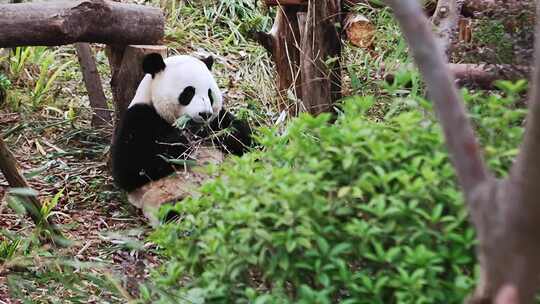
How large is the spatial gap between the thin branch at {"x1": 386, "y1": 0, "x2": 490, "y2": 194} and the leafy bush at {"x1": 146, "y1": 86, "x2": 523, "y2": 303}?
1.42ft

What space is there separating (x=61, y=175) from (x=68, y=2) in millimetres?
1303

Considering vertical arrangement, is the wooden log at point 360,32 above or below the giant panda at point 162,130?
above

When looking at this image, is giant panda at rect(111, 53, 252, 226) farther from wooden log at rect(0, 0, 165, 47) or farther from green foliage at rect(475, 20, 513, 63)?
green foliage at rect(475, 20, 513, 63)

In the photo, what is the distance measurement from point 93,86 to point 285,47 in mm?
1429

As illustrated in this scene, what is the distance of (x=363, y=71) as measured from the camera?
4707 mm

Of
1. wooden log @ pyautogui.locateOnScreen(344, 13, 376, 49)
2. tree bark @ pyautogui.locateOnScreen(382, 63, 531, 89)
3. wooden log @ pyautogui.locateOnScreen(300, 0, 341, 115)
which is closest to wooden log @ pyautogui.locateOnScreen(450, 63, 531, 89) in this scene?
tree bark @ pyautogui.locateOnScreen(382, 63, 531, 89)

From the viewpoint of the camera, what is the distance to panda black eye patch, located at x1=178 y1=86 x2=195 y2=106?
4.45 meters

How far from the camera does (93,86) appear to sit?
17.8ft

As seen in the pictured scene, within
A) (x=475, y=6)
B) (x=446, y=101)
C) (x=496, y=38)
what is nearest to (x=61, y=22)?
(x=475, y=6)

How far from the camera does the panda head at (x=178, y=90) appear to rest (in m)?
4.41

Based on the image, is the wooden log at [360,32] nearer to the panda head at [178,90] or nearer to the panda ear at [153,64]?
the panda head at [178,90]

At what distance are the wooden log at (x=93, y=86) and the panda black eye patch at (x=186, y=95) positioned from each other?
112 centimetres

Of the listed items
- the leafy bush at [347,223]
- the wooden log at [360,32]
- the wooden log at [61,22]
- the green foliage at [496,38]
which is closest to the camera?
the leafy bush at [347,223]

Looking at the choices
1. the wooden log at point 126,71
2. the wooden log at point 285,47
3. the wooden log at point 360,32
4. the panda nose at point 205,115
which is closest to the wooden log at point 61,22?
the wooden log at point 126,71
